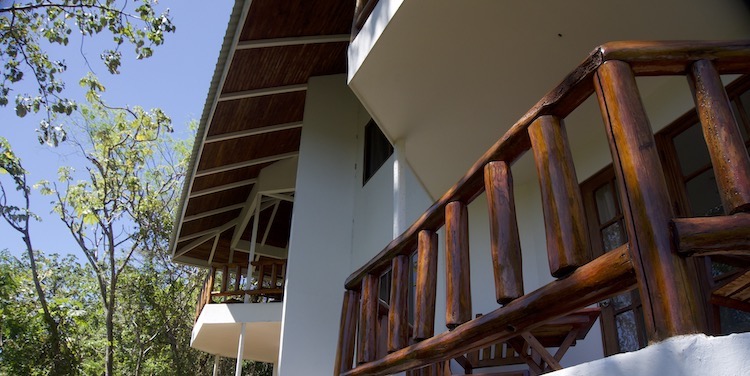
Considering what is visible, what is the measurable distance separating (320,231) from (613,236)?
4840 millimetres

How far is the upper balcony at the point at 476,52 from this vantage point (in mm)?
3420

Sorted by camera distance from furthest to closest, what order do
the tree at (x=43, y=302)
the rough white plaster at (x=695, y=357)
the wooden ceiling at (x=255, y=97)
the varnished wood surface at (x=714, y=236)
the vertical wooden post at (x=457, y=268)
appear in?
the tree at (x=43, y=302) → the wooden ceiling at (x=255, y=97) → the vertical wooden post at (x=457, y=268) → the varnished wood surface at (x=714, y=236) → the rough white plaster at (x=695, y=357)

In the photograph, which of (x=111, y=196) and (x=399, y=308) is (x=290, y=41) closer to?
(x=399, y=308)

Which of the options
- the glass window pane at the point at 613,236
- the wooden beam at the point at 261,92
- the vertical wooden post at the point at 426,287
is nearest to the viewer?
the vertical wooden post at the point at 426,287

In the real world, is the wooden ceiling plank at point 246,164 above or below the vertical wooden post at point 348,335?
above

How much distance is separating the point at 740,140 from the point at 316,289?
23.0ft

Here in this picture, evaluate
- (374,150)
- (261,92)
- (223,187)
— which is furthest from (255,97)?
(223,187)

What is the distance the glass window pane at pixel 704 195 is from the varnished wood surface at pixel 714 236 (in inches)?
99.2

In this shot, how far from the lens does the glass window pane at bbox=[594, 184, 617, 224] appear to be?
4.48 meters

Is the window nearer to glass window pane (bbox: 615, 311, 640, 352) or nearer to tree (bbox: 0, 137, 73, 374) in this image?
glass window pane (bbox: 615, 311, 640, 352)

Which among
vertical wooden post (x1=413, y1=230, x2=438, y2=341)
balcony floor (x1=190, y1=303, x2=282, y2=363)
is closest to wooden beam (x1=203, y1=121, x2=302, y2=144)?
balcony floor (x1=190, y1=303, x2=282, y2=363)

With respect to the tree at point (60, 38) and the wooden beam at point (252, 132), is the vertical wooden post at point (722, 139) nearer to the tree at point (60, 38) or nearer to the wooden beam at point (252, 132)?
the tree at point (60, 38)

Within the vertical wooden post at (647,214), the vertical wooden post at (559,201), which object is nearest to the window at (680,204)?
the vertical wooden post at (559,201)

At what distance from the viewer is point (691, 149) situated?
3820mm
